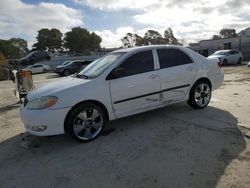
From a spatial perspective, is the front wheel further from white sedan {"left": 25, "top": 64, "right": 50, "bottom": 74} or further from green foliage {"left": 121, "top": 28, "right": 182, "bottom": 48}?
green foliage {"left": 121, "top": 28, "right": 182, "bottom": 48}

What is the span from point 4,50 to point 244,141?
6911 centimetres

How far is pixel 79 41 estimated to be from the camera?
66750 millimetres

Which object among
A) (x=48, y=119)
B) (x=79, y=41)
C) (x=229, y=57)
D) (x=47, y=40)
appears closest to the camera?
(x=48, y=119)

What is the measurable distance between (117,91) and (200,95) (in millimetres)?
2401

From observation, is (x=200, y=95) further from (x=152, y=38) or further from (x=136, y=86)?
(x=152, y=38)

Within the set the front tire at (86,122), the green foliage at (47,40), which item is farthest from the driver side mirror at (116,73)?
the green foliage at (47,40)

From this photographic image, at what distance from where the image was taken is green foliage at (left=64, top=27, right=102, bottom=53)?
66.9 meters

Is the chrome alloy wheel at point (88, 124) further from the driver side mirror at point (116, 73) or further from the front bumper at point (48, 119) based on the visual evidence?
the driver side mirror at point (116, 73)

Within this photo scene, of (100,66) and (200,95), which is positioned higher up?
(100,66)

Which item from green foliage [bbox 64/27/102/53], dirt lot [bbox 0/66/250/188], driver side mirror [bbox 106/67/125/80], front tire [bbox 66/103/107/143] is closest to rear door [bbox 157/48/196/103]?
dirt lot [bbox 0/66/250/188]

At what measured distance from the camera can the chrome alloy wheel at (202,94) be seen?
22.2 feet

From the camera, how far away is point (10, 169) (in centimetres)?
441

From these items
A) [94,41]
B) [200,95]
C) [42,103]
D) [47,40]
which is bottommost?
[200,95]

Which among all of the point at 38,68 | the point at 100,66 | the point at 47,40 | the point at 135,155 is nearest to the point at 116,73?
the point at 100,66
